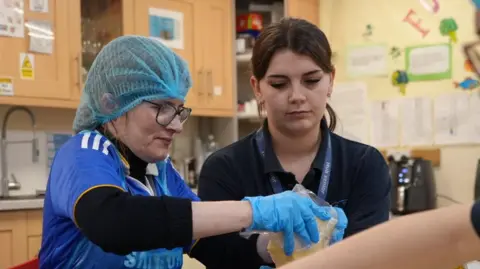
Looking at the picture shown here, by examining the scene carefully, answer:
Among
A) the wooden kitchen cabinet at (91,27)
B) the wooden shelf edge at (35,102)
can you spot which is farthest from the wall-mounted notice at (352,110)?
the wooden shelf edge at (35,102)

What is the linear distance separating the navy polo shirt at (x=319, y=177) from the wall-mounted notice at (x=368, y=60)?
2.16 meters

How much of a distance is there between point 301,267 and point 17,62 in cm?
251

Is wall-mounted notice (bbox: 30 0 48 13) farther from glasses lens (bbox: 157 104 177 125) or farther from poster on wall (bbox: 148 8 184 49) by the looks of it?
glasses lens (bbox: 157 104 177 125)

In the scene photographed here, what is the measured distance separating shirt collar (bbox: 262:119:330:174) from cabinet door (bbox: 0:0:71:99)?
1722 mm

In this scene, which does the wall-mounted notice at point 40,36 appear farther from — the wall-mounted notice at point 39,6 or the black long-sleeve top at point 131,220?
the black long-sleeve top at point 131,220

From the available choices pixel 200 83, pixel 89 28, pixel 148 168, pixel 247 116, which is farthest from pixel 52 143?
pixel 148 168

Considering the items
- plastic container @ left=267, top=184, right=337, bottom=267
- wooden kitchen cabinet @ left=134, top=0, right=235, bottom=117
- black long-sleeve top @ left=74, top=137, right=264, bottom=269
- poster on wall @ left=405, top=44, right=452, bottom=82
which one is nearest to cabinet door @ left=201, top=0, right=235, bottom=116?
wooden kitchen cabinet @ left=134, top=0, right=235, bottom=117

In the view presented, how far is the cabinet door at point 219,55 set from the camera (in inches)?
133

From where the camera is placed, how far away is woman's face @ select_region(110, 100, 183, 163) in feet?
3.59

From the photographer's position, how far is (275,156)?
1303 millimetres

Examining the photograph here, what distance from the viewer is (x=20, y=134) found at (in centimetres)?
293

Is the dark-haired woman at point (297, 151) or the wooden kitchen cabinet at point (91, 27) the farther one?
the wooden kitchen cabinet at point (91, 27)

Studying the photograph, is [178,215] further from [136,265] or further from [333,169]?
[333,169]

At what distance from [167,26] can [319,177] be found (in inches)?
85.7
